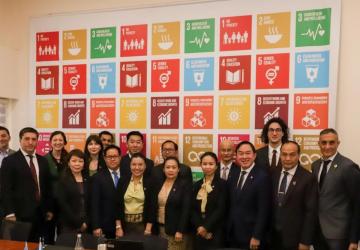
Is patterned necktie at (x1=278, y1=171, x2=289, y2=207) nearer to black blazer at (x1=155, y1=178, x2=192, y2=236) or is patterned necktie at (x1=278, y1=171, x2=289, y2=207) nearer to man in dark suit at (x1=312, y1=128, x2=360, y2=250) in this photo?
man in dark suit at (x1=312, y1=128, x2=360, y2=250)

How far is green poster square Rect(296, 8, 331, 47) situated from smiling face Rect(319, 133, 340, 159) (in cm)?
108

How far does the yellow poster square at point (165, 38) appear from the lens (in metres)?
4.45

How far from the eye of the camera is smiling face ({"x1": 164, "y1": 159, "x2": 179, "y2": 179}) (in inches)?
144

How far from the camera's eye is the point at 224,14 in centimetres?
429

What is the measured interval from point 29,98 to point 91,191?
6.60 ft

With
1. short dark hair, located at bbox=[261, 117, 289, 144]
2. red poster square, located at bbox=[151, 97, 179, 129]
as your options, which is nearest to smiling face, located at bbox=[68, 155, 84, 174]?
red poster square, located at bbox=[151, 97, 179, 129]

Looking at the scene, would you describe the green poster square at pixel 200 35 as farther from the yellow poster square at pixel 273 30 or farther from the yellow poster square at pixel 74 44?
the yellow poster square at pixel 74 44

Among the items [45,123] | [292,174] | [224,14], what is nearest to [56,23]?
[45,123]

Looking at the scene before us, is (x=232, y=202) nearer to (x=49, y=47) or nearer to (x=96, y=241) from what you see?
(x=96, y=241)

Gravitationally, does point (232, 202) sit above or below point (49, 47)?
below

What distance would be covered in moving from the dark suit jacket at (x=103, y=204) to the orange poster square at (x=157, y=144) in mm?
919

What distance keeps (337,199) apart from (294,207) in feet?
1.23

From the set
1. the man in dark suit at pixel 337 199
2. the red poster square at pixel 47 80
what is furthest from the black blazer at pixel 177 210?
the red poster square at pixel 47 80

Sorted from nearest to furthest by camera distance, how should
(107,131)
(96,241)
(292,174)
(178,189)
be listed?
(96,241) < (292,174) < (178,189) < (107,131)
